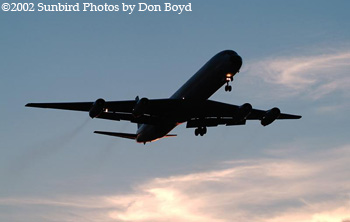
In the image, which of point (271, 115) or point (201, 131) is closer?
point (271, 115)

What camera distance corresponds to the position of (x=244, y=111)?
69312 millimetres

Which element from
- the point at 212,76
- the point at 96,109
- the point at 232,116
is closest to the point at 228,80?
the point at 212,76

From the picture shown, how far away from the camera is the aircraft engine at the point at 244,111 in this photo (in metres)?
69.2

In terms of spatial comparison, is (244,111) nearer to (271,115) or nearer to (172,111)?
(271,115)

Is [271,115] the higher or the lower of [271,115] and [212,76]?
the lower

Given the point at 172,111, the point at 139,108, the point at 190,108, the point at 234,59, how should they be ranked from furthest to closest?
the point at 172,111
the point at 190,108
the point at 234,59
the point at 139,108

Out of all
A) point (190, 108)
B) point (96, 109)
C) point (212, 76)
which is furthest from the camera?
point (190, 108)

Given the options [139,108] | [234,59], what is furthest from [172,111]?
[234,59]

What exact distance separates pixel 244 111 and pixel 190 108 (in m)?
6.54

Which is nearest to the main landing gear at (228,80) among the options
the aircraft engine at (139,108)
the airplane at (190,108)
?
the airplane at (190,108)

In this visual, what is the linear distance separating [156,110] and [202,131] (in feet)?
27.7

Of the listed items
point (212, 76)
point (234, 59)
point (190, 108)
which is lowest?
point (190, 108)

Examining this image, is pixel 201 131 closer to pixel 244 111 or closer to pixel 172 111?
pixel 244 111

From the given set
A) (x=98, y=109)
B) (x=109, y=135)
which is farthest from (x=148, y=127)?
(x=98, y=109)
